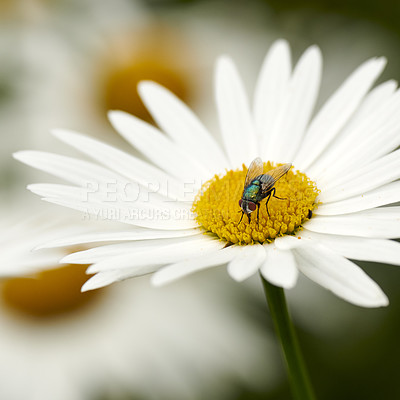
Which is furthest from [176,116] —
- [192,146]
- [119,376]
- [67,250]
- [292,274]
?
[292,274]

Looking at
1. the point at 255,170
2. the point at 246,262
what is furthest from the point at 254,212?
the point at 246,262

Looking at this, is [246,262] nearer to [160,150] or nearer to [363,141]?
[363,141]

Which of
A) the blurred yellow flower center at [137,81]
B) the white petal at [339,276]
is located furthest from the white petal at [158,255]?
the blurred yellow flower center at [137,81]

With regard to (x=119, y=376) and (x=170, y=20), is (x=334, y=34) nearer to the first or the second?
(x=170, y=20)

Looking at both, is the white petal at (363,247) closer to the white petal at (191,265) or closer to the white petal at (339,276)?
the white petal at (339,276)

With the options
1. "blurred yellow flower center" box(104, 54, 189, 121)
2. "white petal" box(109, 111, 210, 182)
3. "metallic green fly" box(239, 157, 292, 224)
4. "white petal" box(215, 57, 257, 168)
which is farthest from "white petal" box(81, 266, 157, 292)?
"blurred yellow flower center" box(104, 54, 189, 121)

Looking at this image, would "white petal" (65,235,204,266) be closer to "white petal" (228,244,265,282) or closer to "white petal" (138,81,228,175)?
"white petal" (228,244,265,282)
